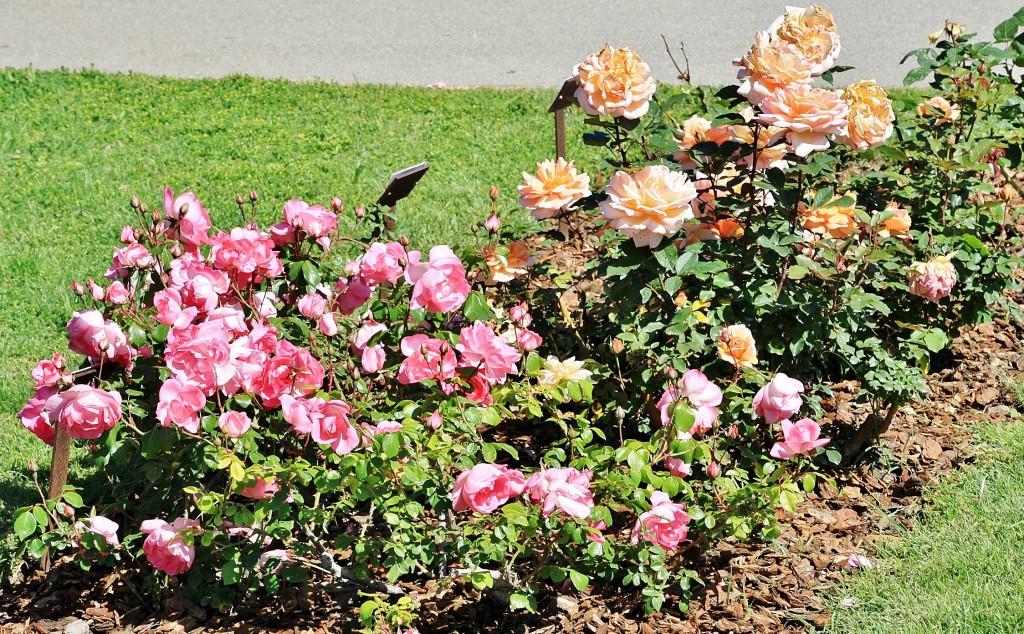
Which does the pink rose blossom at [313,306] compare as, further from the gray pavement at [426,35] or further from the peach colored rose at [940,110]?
the gray pavement at [426,35]

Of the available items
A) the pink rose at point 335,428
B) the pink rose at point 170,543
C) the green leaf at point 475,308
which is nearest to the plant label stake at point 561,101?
the green leaf at point 475,308

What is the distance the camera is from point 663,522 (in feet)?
8.18

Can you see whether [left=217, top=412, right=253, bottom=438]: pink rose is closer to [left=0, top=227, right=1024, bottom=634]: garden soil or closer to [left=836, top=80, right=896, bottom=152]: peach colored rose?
[left=0, top=227, right=1024, bottom=634]: garden soil

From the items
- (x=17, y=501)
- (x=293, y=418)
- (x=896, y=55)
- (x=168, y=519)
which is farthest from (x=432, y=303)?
(x=896, y=55)

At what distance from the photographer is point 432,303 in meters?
2.62

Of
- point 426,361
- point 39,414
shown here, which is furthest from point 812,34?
point 39,414

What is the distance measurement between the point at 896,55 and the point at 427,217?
4.34 metres

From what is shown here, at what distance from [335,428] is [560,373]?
2.18 ft

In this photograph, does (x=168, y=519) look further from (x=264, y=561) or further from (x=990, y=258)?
(x=990, y=258)

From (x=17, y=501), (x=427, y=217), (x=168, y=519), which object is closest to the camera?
(x=168, y=519)

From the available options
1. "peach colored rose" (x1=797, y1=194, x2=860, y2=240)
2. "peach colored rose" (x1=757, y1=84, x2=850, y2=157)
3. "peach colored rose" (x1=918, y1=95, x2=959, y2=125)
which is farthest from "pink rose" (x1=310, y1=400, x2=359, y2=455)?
"peach colored rose" (x1=918, y1=95, x2=959, y2=125)

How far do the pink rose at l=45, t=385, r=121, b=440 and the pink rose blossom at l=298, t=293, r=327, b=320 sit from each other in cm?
53

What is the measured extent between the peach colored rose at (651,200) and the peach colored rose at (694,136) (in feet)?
1.41

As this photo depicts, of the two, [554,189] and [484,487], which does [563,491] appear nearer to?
[484,487]
